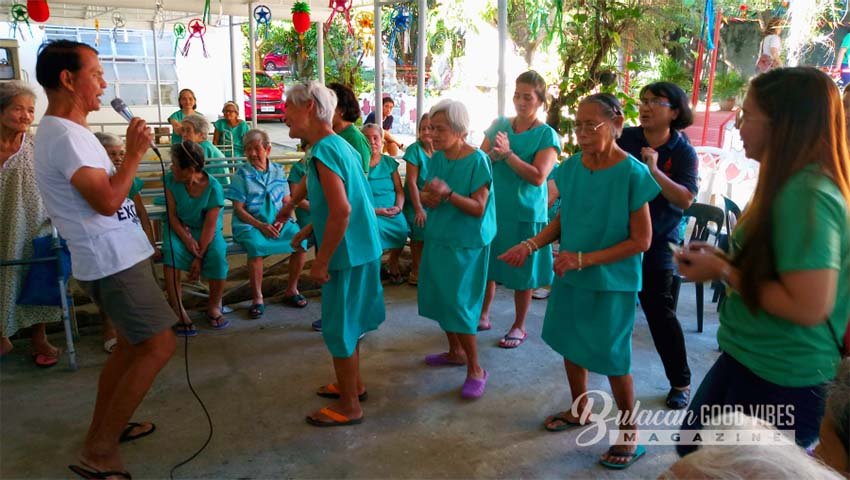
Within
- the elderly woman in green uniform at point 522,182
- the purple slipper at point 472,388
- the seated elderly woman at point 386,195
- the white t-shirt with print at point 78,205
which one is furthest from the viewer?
the seated elderly woman at point 386,195

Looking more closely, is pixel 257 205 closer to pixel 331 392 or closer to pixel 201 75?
pixel 331 392

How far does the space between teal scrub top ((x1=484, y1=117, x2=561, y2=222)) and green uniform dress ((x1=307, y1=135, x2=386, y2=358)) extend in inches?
42.3

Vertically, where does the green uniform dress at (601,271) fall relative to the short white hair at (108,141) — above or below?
below

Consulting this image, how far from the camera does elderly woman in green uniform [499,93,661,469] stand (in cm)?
229

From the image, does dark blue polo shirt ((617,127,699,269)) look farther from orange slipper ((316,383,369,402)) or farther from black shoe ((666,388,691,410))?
orange slipper ((316,383,369,402))

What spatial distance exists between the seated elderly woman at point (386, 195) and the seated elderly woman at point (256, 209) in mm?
626

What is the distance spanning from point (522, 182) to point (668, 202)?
88 cm

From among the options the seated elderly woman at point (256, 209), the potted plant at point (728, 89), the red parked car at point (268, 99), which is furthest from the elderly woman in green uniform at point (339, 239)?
the red parked car at point (268, 99)

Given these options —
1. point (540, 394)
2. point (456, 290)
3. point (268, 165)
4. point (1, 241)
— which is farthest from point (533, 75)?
point (1, 241)

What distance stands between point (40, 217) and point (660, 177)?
3171 millimetres

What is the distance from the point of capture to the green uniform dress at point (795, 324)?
1275 mm

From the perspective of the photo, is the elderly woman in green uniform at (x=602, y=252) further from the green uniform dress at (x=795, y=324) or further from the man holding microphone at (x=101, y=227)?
the man holding microphone at (x=101, y=227)

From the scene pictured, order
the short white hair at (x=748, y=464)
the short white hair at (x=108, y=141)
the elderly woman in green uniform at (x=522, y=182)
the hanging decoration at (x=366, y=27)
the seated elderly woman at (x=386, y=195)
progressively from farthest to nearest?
the hanging decoration at (x=366, y=27) < the seated elderly woman at (x=386, y=195) < the short white hair at (x=108, y=141) < the elderly woman in green uniform at (x=522, y=182) < the short white hair at (x=748, y=464)


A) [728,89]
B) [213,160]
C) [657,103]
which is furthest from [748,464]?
[728,89]
